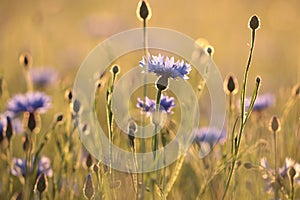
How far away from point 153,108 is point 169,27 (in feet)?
12.7

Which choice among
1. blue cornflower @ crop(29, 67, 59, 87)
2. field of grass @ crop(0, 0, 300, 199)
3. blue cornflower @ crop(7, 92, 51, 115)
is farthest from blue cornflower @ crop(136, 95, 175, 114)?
blue cornflower @ crop(29, 67, 59, 87)

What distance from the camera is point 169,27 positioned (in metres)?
5.25

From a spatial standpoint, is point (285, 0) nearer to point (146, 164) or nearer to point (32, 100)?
point (32, 100)

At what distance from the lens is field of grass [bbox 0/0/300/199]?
135 centimetres

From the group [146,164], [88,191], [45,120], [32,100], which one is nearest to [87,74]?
[45,120]

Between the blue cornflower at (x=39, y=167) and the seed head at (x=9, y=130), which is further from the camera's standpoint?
the blue cornflower at (x=39, y=167)

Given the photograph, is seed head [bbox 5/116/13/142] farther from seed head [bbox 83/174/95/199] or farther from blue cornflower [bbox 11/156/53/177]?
seed head [bbox 83/174/95/199]

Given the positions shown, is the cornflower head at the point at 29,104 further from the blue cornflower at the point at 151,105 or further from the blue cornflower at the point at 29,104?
the blue cornflower at the point at 151,105

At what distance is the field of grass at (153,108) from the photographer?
135 cm

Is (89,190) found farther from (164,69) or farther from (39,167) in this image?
(39,167)

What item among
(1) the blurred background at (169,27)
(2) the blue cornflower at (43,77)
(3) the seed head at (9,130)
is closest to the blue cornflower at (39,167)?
(3) the seed head at (9,130)

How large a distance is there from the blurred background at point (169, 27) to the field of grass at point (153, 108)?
0.04 feet

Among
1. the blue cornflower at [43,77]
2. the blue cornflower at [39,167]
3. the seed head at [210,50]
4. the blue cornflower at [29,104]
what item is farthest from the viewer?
the blue cornflower at [43,77]

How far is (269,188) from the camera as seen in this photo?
1.59 metres
